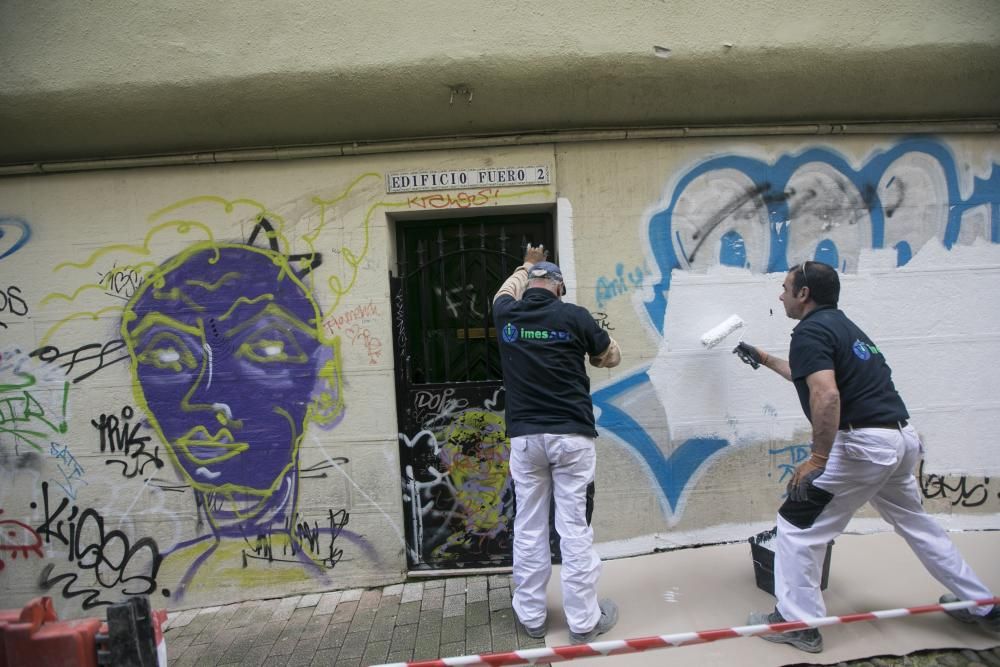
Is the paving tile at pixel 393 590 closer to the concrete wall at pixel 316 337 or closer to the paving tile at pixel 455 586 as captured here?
the concrete wall at pixel 316 337

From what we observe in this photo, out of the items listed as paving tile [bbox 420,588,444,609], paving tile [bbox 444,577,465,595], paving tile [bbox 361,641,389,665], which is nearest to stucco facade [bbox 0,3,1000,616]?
paving tile [bbox 444,577,465,595]

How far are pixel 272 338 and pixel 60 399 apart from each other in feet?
5.11

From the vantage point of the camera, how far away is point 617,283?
4.13 metres

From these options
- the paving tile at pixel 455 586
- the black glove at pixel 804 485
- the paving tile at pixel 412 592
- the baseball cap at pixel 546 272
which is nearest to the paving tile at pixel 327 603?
the paving tile at pixel 412 592

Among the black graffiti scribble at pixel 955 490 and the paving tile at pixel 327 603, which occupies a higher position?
the black graffiti scribble at pixel 955 490

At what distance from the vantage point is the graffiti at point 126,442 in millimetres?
4113

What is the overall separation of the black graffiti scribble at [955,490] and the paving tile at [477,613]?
3.25 m

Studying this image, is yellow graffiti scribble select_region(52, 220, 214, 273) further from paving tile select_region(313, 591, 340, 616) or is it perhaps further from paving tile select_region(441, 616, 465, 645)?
paving tile select_region(441, 616, 465, 645)

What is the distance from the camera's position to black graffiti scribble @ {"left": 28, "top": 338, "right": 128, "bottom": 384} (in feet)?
13.5

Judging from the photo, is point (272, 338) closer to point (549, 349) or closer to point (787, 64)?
point (549, 349)

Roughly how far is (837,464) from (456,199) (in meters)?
2.80

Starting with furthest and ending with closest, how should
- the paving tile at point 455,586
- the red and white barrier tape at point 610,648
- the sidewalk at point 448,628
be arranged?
the paving tile at point 455,586
the sidewalk at point 448,628
the red and white barrier tape at point 610,648

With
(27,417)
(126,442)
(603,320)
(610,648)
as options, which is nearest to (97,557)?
(126,442)

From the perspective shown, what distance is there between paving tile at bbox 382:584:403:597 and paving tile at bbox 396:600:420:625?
17 cm
